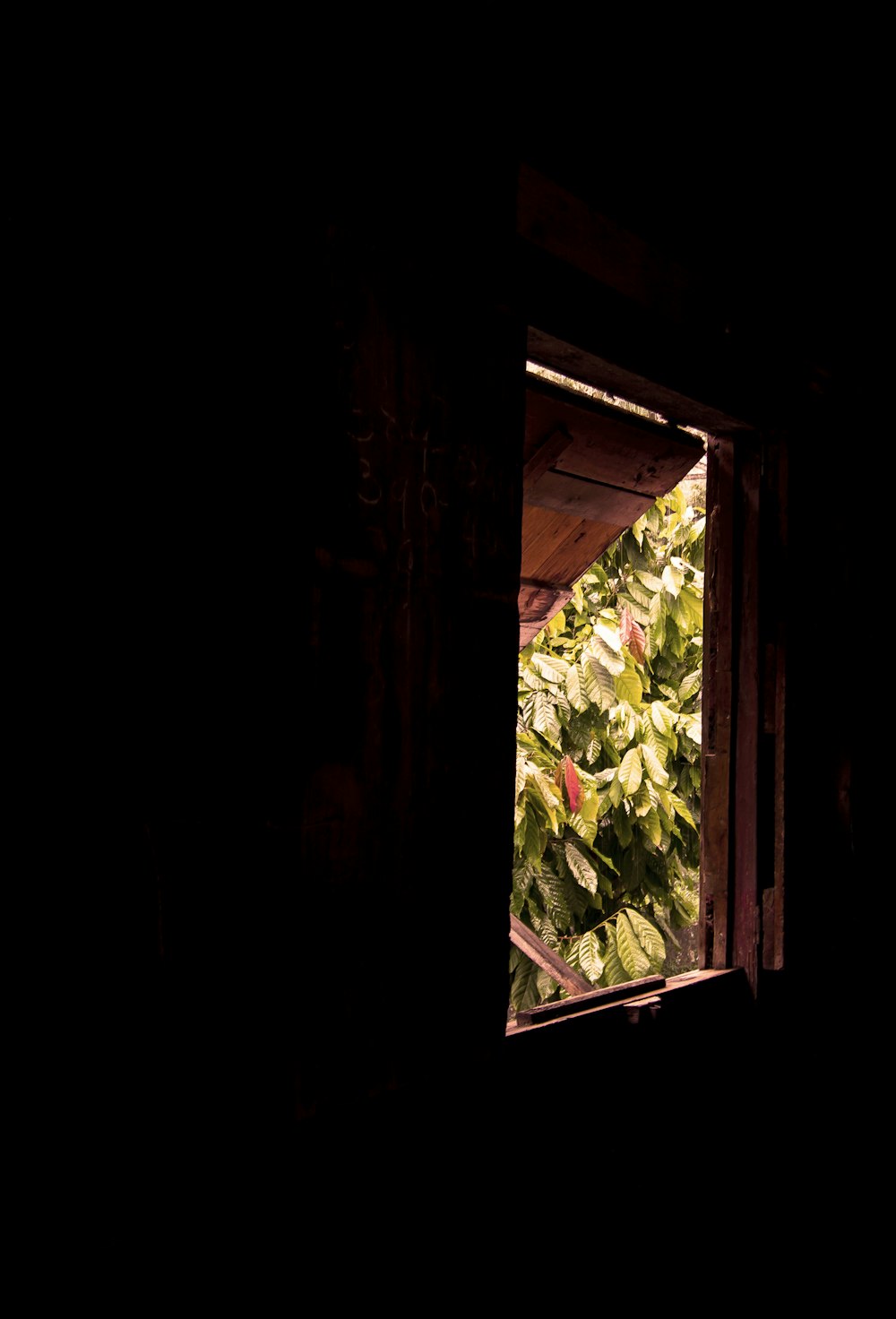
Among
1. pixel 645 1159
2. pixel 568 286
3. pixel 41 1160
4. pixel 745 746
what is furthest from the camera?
pixel 745 746

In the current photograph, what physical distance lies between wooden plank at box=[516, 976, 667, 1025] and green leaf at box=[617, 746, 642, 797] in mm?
2656

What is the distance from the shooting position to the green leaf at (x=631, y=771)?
4.91 metres

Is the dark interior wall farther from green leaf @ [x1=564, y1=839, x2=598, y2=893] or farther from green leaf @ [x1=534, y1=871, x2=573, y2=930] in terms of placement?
green leaf @ [x1=534, y1=871, x2=573, y2=930]

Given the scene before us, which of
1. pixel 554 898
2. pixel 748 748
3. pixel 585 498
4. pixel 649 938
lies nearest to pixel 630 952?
pixel 649 938

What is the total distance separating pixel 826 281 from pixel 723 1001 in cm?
188

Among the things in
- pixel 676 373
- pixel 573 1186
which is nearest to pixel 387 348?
pixel 676 373

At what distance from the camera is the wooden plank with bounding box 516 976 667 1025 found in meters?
1.88

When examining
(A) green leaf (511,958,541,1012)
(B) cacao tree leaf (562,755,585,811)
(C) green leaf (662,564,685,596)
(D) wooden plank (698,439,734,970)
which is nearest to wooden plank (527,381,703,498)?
(D) wooden plank (698,439,734,970)

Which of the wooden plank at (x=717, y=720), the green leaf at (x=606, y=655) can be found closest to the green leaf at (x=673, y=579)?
the green leaf at (x=606, y=655)

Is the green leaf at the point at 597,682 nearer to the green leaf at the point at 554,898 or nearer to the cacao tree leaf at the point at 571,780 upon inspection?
the cacao tree leaf at the point at 571,780

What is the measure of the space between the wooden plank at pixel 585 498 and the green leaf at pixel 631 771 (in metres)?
2.28

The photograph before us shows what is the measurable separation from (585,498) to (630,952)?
9.05 ft

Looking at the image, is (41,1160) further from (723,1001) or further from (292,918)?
(723,1001)

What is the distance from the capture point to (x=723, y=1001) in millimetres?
2383
